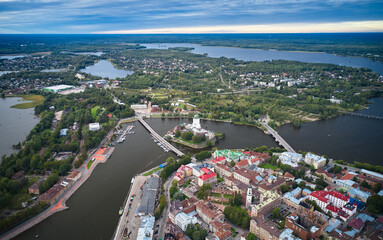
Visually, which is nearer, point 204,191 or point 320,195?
point 320,195

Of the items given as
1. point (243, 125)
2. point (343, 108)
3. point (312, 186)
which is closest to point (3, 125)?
point (243, 125)

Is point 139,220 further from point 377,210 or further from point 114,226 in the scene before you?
point 377,210

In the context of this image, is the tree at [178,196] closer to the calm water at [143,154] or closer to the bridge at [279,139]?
the calm water at [143,154]

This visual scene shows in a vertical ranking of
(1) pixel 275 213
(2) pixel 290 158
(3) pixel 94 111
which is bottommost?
(1) pixel 275 213

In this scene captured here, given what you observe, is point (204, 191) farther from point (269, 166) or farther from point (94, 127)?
point (94, 127)

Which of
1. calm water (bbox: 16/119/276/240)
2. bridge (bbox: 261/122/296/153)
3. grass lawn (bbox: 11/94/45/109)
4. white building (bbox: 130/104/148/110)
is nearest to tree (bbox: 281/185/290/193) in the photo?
bridge (bbox: 261/122/296/153)

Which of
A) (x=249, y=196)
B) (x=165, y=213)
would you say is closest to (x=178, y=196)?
(x=165, y=213)

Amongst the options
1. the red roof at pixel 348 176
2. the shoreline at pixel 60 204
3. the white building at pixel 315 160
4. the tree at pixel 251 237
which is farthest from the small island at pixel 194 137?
the tree at pixel 251 237
